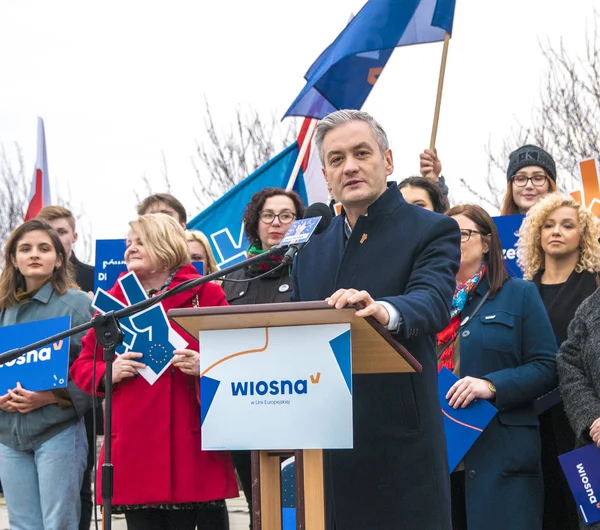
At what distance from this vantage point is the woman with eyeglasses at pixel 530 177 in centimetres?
623

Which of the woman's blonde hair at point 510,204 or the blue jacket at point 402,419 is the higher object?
the woman's blonde hair at point 510,204

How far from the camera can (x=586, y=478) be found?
4152mm

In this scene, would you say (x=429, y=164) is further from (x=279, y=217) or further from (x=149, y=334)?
(x=149, y=334)

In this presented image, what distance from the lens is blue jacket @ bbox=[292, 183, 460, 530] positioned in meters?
3.06

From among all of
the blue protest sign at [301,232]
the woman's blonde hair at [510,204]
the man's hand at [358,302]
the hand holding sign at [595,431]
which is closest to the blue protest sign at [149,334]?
the blue protest sign at [301,232]

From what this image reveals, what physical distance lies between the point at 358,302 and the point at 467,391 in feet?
6.69

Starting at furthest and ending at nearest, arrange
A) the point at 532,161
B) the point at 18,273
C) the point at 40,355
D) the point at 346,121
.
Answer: the point at 532,161 → the point at 18,273 → the point at 40,355 → the point at 346,121

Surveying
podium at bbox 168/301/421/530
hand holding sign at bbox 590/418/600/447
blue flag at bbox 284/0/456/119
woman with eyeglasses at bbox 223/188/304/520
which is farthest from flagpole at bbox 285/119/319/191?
podium at bbox 168/301/421/530

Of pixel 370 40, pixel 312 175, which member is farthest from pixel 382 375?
pixel 312 175

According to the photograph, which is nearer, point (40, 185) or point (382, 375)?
point (382, 375)

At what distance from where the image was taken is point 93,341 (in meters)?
4.97

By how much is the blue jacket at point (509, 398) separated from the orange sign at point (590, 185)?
72.4 inches

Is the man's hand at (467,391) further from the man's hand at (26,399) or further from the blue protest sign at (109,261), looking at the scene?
the blue protest sign at (109,261)

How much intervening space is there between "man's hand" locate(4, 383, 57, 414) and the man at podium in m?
2.59
